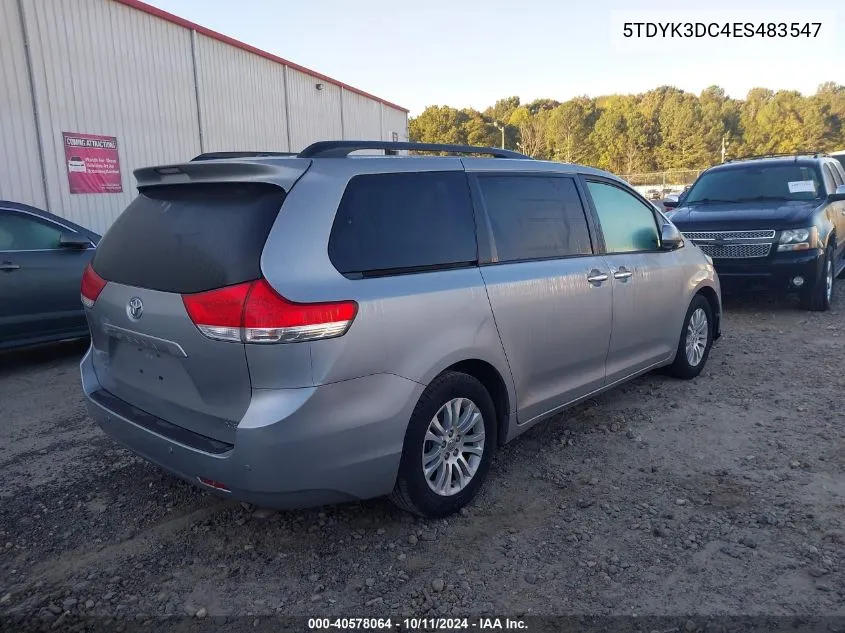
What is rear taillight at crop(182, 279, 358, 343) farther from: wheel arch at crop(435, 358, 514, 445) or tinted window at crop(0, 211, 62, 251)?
tinted window at crop(0, 211, 62, 251)

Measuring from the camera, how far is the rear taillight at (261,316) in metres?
2.40

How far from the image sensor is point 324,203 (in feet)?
8.68

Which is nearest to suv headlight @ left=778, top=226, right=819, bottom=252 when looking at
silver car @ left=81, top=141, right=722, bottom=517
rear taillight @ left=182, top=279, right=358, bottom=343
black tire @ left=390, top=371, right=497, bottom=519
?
silver car @ left=81, top=141, right=722, bottom=517

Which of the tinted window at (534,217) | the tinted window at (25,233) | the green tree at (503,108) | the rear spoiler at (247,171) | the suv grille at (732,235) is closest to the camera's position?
the rear spoiler at (247,171)

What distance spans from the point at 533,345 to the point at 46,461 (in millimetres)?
3061

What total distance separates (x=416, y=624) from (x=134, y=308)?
1.82 meters

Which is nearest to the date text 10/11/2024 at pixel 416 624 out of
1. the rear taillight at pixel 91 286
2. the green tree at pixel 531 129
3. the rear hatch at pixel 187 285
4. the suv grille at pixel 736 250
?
the rear hatch at pixel 187 285

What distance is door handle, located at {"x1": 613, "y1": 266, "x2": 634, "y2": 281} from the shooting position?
412cm

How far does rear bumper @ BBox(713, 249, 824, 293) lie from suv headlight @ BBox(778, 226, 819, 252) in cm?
7

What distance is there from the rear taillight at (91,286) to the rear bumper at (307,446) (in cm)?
75

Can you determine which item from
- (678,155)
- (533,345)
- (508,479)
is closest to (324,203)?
(533,345)

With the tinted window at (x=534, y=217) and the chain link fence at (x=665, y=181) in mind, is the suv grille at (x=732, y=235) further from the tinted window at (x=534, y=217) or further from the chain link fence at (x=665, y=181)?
the chain link fence at (x=665, y=181)

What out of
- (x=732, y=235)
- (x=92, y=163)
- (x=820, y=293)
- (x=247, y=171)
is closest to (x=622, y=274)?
(x=247, y=171)

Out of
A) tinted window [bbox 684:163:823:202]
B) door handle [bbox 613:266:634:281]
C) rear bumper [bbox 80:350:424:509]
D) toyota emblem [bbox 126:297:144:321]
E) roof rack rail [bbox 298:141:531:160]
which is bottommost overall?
rear bumper [bbox 80:350:424:509]
